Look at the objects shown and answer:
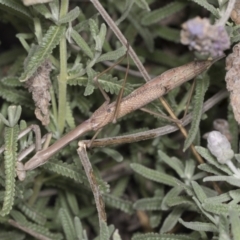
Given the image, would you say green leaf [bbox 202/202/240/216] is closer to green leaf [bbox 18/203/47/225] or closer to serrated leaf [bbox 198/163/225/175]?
serrated leaf [bbox 198/163/225/175]

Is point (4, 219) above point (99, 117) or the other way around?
the other way around

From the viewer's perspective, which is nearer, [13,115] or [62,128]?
[13,115]

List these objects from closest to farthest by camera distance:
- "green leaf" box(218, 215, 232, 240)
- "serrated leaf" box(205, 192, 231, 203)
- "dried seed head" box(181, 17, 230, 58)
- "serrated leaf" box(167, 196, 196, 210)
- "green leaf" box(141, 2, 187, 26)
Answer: "dried seed head" box(181, 17, 230, 58), "green leaf" box(218, 215, 232, 240), "serrated leaf" box(205, 192, 231, 203), "serrated leaf" box(167, 196, 196, 210), "green leaf" box(141, 2, 187, 26)

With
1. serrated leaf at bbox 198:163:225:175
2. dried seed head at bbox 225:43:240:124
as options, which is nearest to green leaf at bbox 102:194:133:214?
serrated leaf at bbox 198:163:225:175

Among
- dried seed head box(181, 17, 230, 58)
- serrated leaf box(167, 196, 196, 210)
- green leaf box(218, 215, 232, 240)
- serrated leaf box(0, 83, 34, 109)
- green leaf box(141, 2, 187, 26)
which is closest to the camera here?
dried seed head box(181, 17, 230, 58)

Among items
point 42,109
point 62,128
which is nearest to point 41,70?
point 42,109

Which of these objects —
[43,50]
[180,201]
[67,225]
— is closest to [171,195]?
[180,201]

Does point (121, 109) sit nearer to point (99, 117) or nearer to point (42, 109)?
point (99, 117)

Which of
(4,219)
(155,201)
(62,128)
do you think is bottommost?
(155,201)
